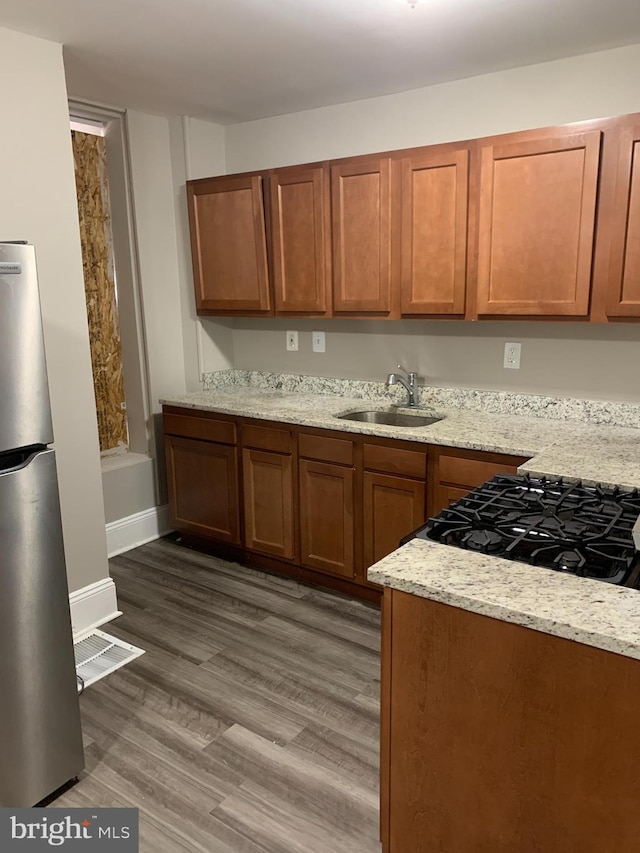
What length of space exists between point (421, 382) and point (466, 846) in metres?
2.33

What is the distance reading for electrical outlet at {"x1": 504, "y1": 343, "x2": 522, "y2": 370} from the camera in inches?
123

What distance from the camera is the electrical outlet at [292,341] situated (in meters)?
3.88

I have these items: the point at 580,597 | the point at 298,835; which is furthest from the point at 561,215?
the point at 298,835

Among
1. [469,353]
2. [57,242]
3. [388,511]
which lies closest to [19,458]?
[57,242]

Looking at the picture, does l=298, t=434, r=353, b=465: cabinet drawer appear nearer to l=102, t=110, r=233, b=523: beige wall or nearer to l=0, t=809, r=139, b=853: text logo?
l=102, t=110, r=233, b=523: beige wall

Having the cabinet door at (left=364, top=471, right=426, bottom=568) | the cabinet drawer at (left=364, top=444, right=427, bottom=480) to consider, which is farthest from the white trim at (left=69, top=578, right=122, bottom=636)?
the cabinet drawer at (left=364, top=444, right=427, bottom=480)

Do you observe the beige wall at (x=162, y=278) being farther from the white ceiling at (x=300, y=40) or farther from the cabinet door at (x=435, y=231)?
the cabinet door at (x=435, y=231)

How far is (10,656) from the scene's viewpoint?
69.4 inches

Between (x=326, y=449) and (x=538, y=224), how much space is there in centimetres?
133

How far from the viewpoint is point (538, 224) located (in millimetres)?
2590

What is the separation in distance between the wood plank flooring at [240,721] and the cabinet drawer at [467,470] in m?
0.78

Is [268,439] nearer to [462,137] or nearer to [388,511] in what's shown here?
[388,511]

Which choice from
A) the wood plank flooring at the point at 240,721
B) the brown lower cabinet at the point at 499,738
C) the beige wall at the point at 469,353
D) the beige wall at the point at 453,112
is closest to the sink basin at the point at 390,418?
the beige wall at the point at 469,353

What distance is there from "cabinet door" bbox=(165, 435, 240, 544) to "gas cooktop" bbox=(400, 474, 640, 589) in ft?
5.98
